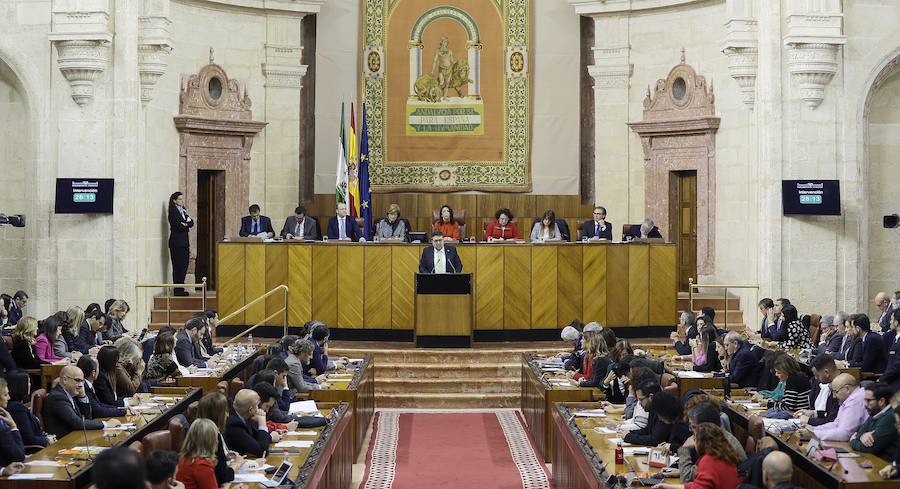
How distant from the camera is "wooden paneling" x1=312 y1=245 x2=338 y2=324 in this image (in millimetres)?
15727

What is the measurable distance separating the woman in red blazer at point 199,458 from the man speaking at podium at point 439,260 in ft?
28.5

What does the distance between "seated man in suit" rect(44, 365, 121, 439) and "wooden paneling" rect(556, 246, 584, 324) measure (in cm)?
822

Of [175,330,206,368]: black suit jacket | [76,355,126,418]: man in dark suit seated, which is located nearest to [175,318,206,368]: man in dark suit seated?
[175,330,206,368]: black suit jacket

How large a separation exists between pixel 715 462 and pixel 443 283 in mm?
8675

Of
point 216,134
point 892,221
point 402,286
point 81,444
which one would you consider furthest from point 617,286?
point 81,444

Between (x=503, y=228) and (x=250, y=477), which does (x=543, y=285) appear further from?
(x=250, y=477)

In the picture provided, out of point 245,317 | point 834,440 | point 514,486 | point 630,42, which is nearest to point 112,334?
point 245,317

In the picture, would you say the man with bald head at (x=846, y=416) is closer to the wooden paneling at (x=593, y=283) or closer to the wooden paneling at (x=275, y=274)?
the wooden paneling at (x=593, y=283)

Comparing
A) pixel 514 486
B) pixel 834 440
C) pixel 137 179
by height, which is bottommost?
pixel 514 486

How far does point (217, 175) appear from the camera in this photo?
19.4 metres

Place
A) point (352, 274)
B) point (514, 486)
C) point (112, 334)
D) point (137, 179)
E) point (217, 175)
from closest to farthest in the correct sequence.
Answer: point (514, 486) → point (112, 334) → point (352, 274) → point (137, 179) → point (217, 175)

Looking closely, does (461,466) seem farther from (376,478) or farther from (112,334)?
(112,334)

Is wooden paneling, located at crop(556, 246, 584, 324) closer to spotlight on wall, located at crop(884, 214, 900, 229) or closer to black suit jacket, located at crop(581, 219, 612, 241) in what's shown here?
black suit jacket, located at crop(581, 219, 612, 241)

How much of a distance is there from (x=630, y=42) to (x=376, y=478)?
37.6 ft
